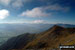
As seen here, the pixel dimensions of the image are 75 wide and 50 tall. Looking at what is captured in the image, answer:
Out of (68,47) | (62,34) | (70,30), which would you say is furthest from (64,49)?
(70,30)

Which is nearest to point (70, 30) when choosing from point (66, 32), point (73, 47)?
point (66, 32)

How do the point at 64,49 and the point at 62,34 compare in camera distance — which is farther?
the point at 62,34

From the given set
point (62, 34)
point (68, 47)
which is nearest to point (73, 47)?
point (68, 47)

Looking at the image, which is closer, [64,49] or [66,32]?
[64,49]

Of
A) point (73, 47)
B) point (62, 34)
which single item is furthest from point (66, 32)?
point (73, 47)

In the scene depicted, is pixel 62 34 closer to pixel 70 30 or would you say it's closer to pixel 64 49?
pixel 70 30

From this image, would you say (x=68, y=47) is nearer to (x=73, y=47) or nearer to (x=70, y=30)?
(x=73, y=47)

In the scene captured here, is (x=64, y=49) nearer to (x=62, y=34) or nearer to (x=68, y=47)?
(x=68, y=47)

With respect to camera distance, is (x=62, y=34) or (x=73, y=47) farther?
(x=62, y=34)
